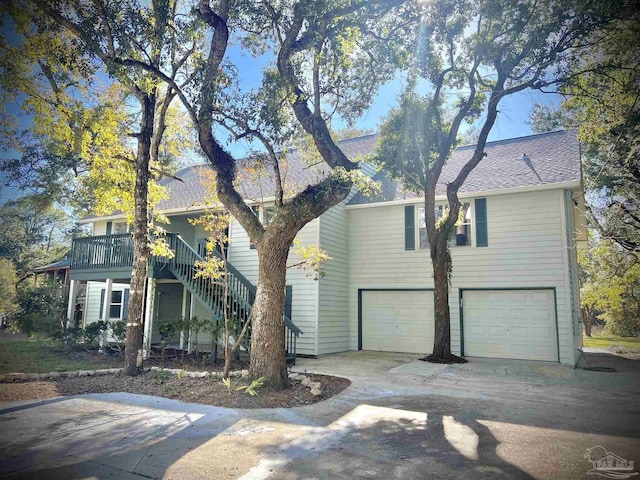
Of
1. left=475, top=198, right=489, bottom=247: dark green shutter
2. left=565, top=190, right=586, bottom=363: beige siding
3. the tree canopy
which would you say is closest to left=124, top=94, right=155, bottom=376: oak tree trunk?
the tree canopy

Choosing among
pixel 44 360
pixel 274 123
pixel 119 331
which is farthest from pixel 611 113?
pixel 44 360

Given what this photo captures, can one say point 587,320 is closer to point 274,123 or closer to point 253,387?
point 274,123

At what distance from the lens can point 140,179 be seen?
8.75 metres

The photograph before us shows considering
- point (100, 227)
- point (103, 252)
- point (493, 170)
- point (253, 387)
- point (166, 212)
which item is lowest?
point (253, 387)

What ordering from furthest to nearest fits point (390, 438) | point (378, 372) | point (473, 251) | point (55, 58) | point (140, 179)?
point (473, 251) < point (378, 372) < point (140, 179) < point (55, 58) < point (390, 438)

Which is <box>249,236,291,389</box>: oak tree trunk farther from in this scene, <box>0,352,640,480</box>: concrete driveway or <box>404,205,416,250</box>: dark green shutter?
<box>404,205,416,250</box>: dark green shutter

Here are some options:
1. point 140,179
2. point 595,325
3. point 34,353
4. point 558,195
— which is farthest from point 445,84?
point 595,325

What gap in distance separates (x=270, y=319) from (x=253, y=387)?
112 cm

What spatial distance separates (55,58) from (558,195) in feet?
38.2

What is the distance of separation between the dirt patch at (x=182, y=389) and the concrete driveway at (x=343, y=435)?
11.8 inches

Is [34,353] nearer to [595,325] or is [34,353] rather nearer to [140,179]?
[140,179]

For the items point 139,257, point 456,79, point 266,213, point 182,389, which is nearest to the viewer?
point 182,389

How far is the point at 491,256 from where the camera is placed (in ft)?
40.4

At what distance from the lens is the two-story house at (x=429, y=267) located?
37.7 ft
